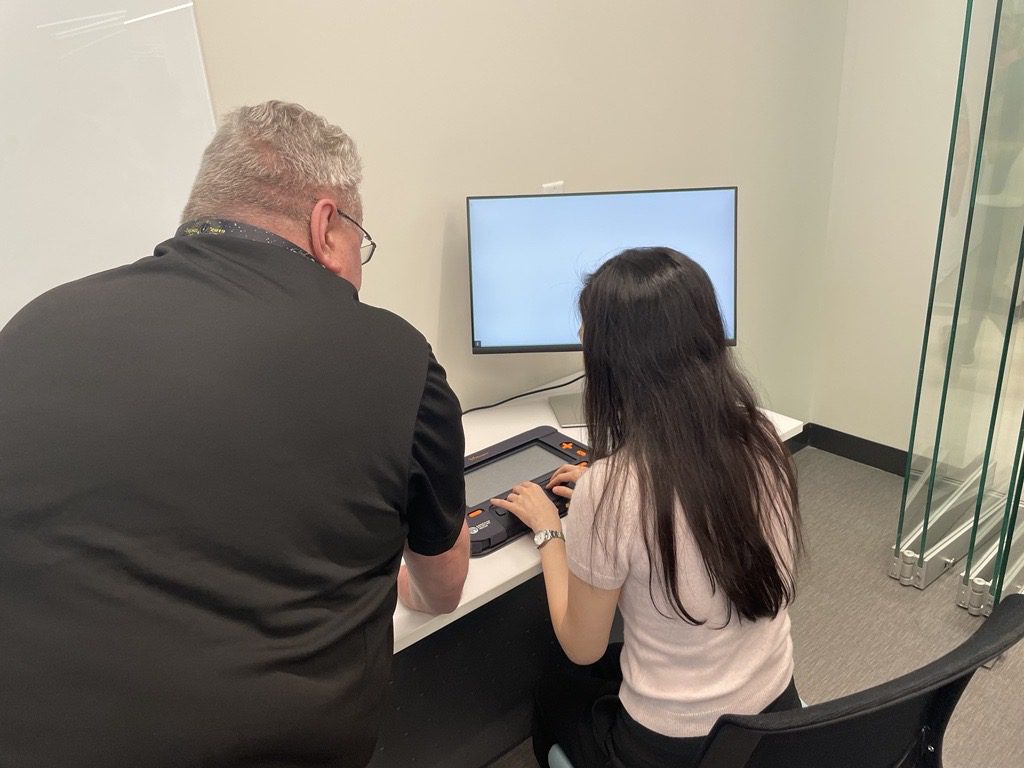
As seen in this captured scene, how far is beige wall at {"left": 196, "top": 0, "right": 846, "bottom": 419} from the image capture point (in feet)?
4.77

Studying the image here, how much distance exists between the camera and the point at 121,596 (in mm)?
687

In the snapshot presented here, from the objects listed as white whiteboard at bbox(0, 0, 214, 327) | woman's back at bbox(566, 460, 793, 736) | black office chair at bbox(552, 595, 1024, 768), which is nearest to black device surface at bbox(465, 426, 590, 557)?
woman's back at bbox(566, 460, 793, 736)

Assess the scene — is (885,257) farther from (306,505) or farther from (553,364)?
(306,505)

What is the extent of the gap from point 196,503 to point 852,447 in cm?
272

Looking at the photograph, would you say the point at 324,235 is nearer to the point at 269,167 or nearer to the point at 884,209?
the point at 269,167

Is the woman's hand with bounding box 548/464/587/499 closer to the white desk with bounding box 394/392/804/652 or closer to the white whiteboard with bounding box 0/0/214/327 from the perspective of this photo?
the white desk with bounding box 394/392/804/652

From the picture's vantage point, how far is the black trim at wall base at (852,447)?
2.77 meters

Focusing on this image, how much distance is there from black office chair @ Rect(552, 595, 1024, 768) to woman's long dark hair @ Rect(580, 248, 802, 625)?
21 centimetres


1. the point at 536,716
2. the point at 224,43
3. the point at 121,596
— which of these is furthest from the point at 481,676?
the point at 224,43

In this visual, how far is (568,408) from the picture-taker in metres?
1.81

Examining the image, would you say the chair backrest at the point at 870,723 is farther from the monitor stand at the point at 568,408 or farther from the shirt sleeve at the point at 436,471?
the monitor stand at the point at 568,408

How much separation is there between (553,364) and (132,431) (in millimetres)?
1433

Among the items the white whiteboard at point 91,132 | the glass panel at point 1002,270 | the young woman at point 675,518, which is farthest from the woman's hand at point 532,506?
the glass panel at point 1002,270

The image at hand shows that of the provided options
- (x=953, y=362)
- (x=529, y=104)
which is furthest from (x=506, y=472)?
(x=953, y=362)
